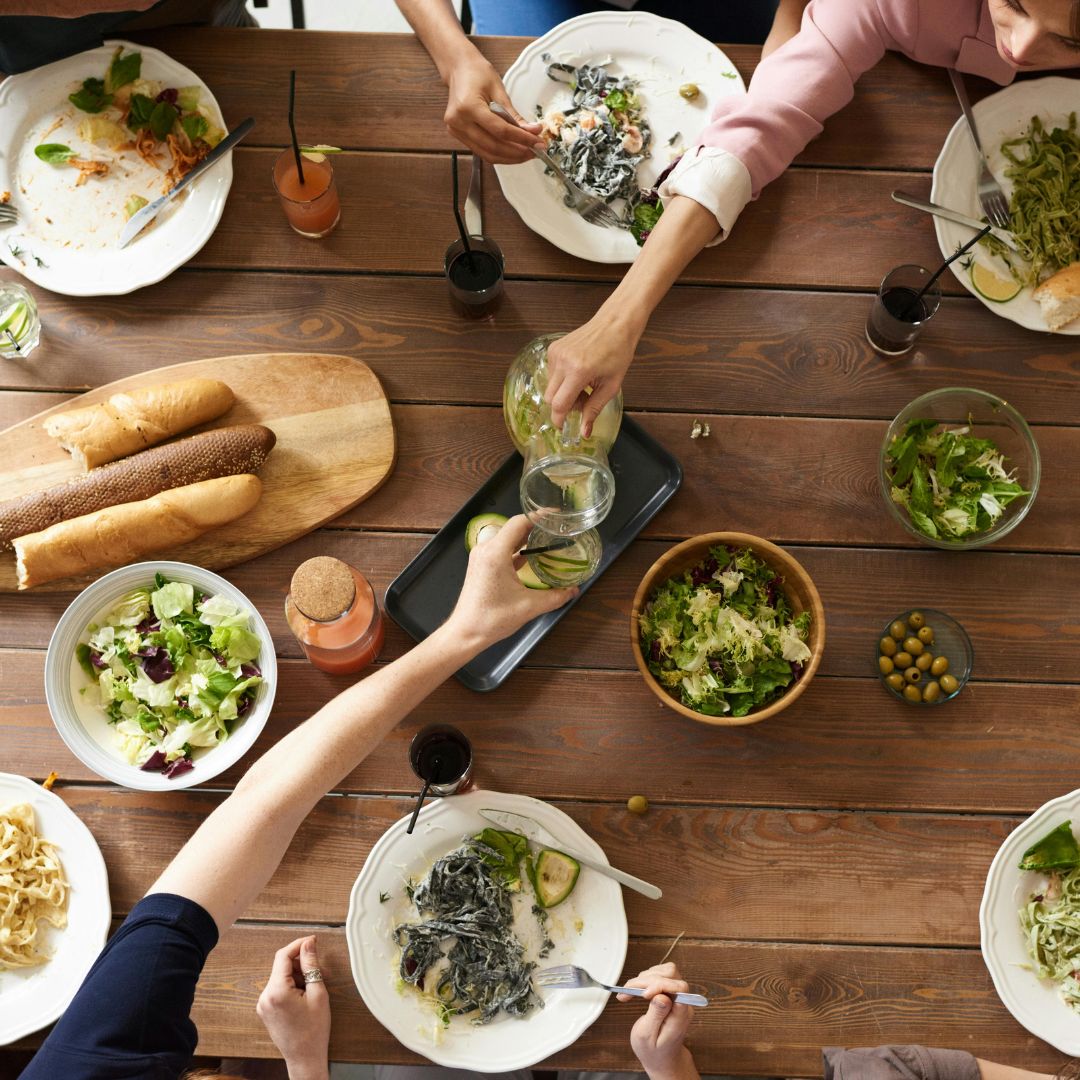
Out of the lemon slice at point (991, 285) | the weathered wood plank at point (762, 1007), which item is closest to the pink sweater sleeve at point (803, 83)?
the lemon slice at point (991, 285)

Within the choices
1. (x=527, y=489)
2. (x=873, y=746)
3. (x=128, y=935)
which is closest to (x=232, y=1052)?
(x=128, y=935)

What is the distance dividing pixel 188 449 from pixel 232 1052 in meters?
1.19

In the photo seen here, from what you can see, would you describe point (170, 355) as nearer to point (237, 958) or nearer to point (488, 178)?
point (488, 178)

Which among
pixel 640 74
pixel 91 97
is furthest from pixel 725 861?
pixel 91 97

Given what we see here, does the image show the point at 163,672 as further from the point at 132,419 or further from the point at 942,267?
the point at 942,267

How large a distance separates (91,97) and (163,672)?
127cm

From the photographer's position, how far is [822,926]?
1870mm

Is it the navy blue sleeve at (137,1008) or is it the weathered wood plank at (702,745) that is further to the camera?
the weathered wood plank at (702,745)

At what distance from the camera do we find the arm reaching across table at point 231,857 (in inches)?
53.8

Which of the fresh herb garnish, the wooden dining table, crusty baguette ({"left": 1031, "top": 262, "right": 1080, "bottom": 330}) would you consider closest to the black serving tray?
the wooden dining table

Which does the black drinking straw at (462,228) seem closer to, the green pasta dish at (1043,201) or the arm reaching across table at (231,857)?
the arm reaching across table at (231,857)

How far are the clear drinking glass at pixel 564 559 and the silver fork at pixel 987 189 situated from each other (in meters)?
1.13

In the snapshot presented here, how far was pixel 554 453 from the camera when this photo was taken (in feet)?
5.84

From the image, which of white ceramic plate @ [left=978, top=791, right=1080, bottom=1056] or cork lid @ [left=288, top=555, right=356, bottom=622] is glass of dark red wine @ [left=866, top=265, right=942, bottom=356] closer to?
white ceramic plate @ [left=978, top=791, right=1080, bottom=1056]
